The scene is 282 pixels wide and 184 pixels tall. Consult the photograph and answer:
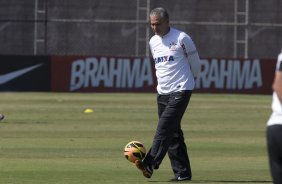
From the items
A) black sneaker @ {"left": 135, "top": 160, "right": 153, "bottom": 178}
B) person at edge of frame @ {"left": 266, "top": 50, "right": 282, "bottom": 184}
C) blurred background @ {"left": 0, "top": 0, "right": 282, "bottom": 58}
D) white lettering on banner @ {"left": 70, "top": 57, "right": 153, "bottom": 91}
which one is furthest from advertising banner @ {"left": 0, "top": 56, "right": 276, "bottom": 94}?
person at edge of frame @ {"left": 266, "top": 50, "right": 282, "bottom": 184}

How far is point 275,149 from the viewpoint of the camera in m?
7.22

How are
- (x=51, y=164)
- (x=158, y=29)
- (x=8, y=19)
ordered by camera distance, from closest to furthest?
(x=158, y=29) → (x=51, y=164) → (x=8, y=19)

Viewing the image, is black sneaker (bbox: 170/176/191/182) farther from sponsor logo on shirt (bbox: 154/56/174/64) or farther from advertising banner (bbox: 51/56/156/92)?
advertising banner (bbox: 51/56/156/92)

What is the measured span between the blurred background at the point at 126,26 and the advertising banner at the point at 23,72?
7.17 ft

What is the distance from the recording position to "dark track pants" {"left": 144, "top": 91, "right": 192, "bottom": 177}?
11547 millimetres

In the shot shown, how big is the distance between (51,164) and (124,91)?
71.2ft

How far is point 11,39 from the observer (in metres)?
36.8

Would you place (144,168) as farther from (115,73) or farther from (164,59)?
(115,73)

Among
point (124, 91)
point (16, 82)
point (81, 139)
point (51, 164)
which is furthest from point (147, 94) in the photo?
point (51, 164)

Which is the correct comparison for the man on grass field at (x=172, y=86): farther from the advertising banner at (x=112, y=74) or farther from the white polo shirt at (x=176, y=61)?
the advertising banner at (x=112, y=74)

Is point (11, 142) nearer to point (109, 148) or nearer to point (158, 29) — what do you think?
point (109, 148)

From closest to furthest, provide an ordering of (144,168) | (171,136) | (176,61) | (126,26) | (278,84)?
1. (278,84)
2. (144,168)
3. (171,136)
4. (176,61)
5. (126,26)

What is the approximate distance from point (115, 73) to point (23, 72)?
3.24m

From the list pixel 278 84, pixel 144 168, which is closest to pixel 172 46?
pixel 144 168
